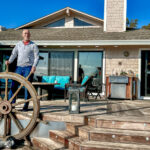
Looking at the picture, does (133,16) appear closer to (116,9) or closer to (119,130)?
(116,9)

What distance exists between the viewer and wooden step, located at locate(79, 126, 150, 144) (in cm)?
285

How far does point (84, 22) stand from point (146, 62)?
13.2 feet

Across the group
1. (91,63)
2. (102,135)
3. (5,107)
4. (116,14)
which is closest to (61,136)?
(102,135)

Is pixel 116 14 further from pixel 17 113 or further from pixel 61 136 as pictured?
pixel 61 136

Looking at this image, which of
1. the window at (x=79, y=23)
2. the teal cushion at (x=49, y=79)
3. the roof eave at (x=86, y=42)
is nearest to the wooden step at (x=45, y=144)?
the teal cushion at (x=49, y=79)

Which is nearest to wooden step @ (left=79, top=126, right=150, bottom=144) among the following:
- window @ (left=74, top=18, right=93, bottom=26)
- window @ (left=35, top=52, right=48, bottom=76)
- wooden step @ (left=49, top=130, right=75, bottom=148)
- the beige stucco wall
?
wooden step @ (left=49, top=130, right=75, bottom=148)

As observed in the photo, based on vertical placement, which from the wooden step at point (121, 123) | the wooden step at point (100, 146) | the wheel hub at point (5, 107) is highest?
the wheel hub at point (5, 107)

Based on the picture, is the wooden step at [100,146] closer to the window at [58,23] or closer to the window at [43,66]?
the window at [43,66]

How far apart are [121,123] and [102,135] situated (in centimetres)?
40

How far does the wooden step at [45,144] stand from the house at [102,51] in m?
3.77

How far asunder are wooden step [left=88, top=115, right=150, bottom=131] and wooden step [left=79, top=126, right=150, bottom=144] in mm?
86

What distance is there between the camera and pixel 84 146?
2.78 metres

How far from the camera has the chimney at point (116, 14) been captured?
7.80 m


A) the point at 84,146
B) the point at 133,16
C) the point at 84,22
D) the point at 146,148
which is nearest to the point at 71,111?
the point at 84,146
